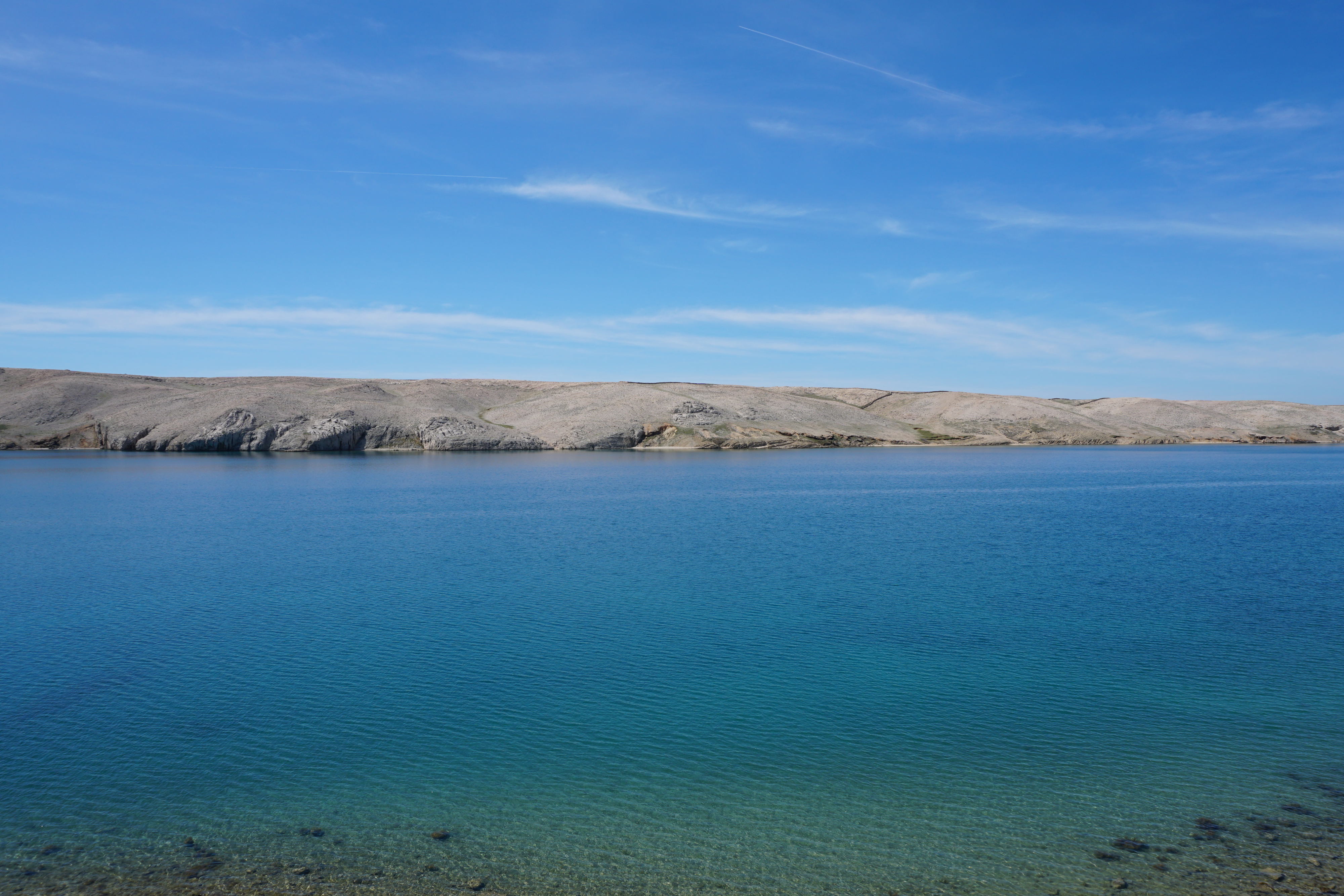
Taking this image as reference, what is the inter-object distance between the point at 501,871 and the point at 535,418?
387 ft

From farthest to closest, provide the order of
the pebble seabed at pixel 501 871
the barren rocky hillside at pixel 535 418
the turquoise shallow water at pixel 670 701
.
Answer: the barren rocky hillside at pixel 535 418, the turquoise shallow water at pixel 670 701, the pebble seabed at pixel 501 871

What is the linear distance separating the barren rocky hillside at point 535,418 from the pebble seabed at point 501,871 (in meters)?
104

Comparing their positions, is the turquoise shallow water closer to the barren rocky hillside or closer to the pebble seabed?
the pebble seabed

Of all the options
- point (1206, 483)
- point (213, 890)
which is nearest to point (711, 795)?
point (213, 890)

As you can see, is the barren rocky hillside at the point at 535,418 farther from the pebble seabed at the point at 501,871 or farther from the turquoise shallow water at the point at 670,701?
the pebble seabed at the point at 501,871

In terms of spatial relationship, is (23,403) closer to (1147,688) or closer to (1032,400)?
(1147,688)

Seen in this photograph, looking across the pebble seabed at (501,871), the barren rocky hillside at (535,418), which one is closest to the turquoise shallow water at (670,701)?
the pebble seabed at (501,871)

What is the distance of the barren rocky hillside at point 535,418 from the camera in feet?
368

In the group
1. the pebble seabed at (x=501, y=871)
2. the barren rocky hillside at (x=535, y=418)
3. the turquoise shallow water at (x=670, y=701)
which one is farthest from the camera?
the barren rocky hillside at (x=535, y=418)

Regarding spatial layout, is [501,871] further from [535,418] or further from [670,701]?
[535,418]

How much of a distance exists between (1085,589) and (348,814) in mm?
22071

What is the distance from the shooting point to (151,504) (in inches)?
1898

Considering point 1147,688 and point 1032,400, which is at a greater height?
point 1032,400

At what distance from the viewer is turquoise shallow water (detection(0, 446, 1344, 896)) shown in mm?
10930
